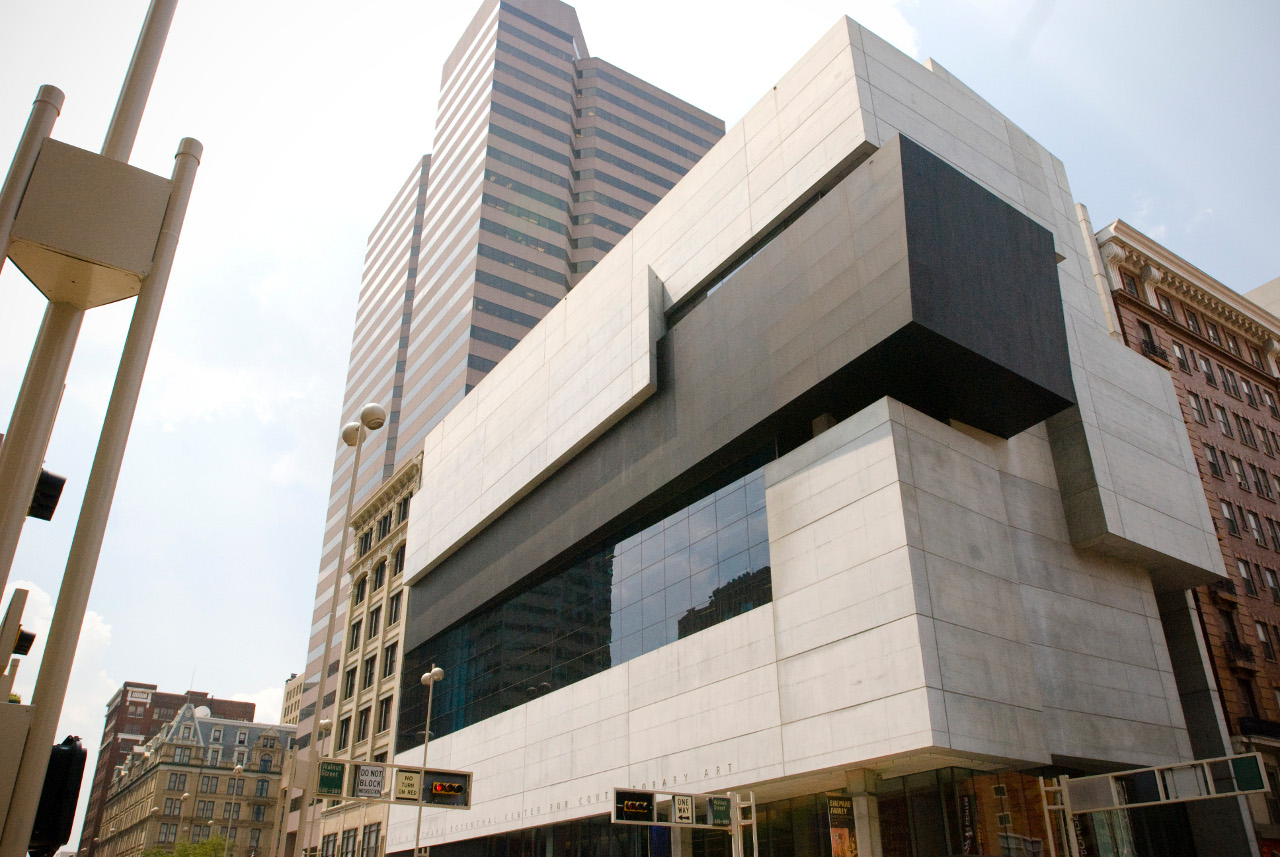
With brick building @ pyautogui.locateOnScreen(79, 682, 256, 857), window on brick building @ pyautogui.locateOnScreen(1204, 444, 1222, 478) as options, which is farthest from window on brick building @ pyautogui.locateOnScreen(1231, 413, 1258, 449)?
brick building @ pyautogui.locateOnScreen(79, 682, 256, 857)

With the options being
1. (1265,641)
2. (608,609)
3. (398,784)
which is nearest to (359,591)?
(608,609)

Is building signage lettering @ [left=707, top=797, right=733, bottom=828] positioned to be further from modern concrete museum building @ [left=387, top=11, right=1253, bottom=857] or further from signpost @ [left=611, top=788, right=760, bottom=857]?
modern concrete museum building @ [left=387, top=11, right=1253, bottom=857]

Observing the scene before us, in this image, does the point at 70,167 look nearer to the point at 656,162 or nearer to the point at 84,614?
the point at 84,614

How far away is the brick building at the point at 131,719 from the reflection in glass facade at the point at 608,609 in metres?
130

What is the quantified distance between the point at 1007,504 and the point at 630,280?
20870mm

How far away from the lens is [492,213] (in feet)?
317

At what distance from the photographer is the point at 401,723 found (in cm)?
5844

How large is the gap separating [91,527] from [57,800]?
1401 millimetres

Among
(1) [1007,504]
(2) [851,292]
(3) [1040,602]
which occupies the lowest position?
(3) [1040,602]

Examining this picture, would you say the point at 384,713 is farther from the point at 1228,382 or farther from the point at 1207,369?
the point at 1228,382

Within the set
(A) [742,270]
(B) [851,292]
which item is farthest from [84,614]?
(A) [742,270]

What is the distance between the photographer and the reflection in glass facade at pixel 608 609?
34.6 metres

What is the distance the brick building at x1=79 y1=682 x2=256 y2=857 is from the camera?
16525cm

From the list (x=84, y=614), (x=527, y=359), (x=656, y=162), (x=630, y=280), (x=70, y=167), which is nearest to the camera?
(x=84, y=614)
